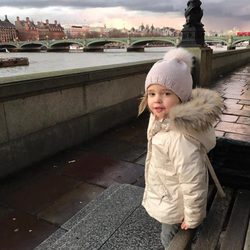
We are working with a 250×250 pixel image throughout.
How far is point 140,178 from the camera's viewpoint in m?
3.34

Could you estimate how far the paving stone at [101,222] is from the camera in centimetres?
208

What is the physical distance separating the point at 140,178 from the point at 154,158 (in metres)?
1.71

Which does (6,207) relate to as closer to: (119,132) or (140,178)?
(140,178)

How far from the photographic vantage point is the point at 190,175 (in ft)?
4.94

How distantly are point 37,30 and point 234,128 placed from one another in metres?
142

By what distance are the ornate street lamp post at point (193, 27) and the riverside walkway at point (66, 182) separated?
9.50ft

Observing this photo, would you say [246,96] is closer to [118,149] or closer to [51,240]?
[118,149]

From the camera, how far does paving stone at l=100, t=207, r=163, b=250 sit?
78.3 inches

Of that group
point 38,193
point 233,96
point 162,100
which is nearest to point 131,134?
point 38,193

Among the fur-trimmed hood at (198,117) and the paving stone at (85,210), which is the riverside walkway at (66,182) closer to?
the paving stone at (85,210)

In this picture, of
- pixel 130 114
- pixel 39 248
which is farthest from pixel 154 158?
pixel 130 114

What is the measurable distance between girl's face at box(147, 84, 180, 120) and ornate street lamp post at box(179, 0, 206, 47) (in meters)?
5.84

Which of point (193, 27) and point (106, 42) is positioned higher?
point (193, 27)

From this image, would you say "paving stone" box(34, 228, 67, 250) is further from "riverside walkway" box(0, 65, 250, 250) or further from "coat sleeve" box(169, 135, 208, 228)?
"coat sleeve" box(169, 135, 208, 228)
